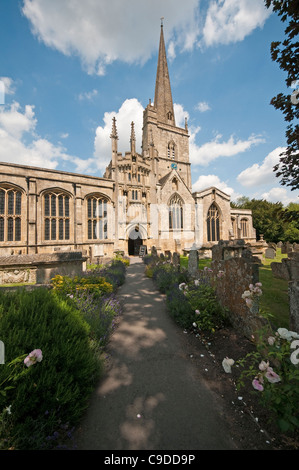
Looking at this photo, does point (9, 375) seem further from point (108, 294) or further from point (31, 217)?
point (31, 217)

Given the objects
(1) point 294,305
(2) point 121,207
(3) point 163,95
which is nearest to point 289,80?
(1) point 294,305

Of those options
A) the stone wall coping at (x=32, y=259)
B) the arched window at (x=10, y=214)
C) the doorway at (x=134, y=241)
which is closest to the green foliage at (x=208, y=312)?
the stone wall coping at (x=32, y=259)

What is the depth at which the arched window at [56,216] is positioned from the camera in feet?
54.3

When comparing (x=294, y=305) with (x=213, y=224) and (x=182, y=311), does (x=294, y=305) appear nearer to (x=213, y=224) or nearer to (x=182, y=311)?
(x=182, y=311)

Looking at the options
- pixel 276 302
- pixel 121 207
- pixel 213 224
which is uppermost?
pixel 121 207

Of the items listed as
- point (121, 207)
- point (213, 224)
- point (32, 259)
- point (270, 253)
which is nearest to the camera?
point (32, 259)

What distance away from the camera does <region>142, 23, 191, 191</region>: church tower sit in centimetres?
2988

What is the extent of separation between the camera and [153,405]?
228cm

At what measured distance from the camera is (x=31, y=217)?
15242mm

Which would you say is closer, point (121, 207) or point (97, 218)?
point (97, 218)

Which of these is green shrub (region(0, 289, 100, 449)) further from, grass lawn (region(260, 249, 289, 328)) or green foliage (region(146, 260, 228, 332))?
grass lawn (region(260, 249, 289, 328))

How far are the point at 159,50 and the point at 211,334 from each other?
50.1 m

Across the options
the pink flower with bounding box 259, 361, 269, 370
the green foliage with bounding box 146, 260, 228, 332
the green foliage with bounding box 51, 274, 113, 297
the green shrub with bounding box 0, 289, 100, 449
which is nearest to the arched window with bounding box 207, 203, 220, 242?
the green foliage with bounding box 146, 260, 228, 332

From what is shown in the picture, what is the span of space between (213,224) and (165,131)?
1900 centimetres
